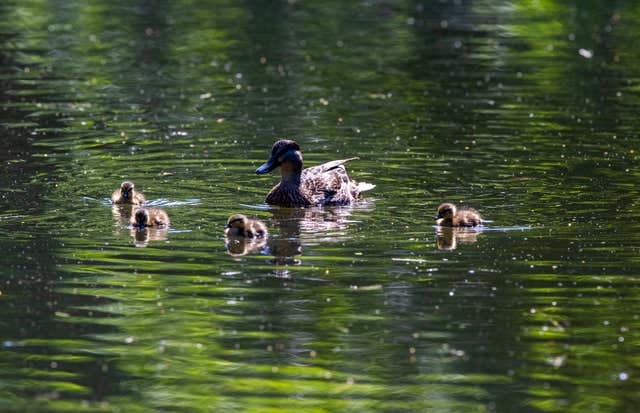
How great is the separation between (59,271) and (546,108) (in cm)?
920

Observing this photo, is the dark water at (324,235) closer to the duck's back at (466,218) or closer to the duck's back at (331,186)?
the duck's back at (466,218)

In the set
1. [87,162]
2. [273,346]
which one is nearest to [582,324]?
[273,346]

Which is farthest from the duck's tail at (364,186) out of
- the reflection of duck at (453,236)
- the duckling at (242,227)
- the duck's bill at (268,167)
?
the duckling at (242,227)

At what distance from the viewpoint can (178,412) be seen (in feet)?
22.3

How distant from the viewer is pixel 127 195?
38.6ft

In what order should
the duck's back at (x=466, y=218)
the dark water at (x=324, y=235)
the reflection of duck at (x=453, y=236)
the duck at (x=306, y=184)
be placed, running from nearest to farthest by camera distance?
1. the dark water at (x=324, y=235)
2. the reflection of duck at (x=453, y=236)
3. the duck's back at (x=466, y=218)
4. the duck at (x=306, y=184)

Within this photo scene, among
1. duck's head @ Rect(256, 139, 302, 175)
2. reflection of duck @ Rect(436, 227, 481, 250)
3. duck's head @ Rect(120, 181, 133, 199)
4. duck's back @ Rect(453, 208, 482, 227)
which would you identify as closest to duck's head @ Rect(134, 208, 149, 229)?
duck's head @ Rect(120, 181, 133, 199)

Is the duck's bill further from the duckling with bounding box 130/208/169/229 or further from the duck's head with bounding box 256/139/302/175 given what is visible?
the duckling with bounding box 130/208/169/229

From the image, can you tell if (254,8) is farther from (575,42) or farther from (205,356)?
(205,356)

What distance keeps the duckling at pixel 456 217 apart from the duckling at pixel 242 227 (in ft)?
5.03

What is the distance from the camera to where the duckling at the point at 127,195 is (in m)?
11.8

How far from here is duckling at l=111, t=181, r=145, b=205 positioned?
11.8m

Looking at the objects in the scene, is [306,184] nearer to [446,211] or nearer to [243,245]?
[446,211]

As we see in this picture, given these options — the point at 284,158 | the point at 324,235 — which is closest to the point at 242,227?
the point at 324,235
